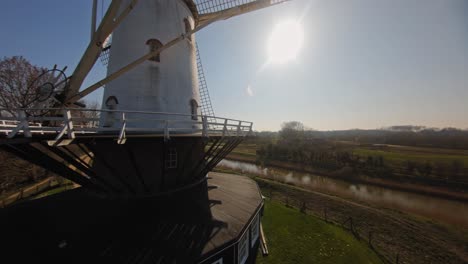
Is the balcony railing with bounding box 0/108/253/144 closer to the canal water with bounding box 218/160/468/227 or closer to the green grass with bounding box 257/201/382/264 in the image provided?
the green grass with bounding box 257/201/382/264

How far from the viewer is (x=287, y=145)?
48219mm

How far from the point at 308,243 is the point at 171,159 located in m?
8.07

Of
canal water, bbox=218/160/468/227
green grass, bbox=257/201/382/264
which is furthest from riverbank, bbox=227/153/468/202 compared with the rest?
green grass, bbox=257/201/382/264

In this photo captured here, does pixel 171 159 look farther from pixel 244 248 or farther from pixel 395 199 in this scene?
pixel 395 199

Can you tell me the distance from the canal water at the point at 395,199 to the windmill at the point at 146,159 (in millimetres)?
19770

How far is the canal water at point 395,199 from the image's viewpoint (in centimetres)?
1902

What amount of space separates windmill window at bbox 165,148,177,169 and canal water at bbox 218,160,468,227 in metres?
21.3

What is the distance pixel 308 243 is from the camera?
395 inches

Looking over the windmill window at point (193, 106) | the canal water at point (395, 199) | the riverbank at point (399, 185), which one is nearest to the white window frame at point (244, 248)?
the windmill window at point (193, 106)

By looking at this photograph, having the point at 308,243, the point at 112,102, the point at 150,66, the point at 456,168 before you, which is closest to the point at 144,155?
the point at 112,102

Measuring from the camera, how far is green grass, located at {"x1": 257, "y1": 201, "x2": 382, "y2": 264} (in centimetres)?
897

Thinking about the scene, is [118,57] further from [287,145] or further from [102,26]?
[287,145]

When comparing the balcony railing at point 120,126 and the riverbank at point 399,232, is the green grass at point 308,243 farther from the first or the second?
the balcony railing at point 120,126

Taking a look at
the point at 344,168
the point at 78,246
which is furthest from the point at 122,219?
the point at 344,168
